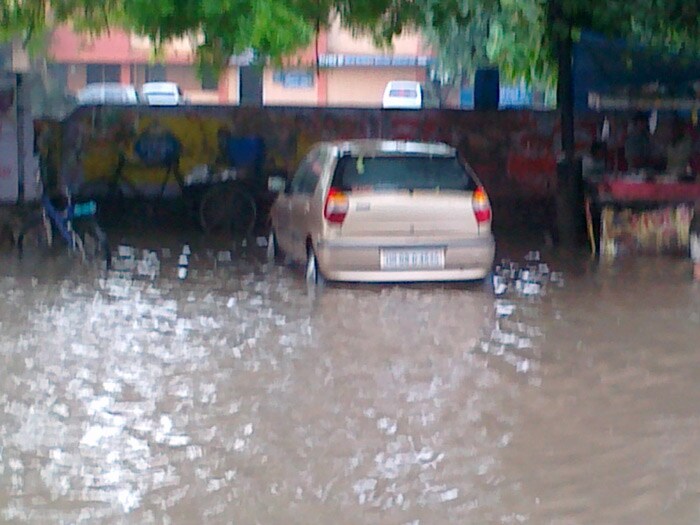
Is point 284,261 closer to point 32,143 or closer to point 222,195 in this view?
point 222,195

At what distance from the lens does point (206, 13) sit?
11898 millimetres

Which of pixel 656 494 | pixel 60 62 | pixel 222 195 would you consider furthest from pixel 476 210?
pixel 60 62

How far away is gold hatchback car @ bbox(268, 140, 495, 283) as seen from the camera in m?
10.2

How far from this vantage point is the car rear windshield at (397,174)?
1031cm

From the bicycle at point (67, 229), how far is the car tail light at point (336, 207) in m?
3.19

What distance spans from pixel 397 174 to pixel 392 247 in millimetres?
697

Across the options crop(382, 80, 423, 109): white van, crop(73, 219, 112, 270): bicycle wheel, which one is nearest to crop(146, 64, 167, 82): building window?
crop(382, 80, 423, 109): white van

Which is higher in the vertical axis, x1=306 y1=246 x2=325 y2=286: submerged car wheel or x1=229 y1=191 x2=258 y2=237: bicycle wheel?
x1=306 y1=246 x2=325 y2=286: submerged car wheel

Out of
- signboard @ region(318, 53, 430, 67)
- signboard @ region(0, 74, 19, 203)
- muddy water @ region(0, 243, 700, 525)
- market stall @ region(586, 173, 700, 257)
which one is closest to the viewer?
muddy water @ region(0, 243, 700, 525)

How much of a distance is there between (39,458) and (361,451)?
Result: 1.65 meters

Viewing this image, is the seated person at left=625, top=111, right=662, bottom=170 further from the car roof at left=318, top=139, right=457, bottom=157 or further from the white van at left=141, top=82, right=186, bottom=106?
the white van at left=141, top=82, right=186, bottom=106

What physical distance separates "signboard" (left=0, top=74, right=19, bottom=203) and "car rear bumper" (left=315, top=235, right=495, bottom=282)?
21.7ft

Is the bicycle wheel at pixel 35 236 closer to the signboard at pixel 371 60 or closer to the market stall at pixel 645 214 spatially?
the market stall at pixel 645 214

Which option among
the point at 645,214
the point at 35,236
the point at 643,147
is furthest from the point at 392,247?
the point at 643,147
